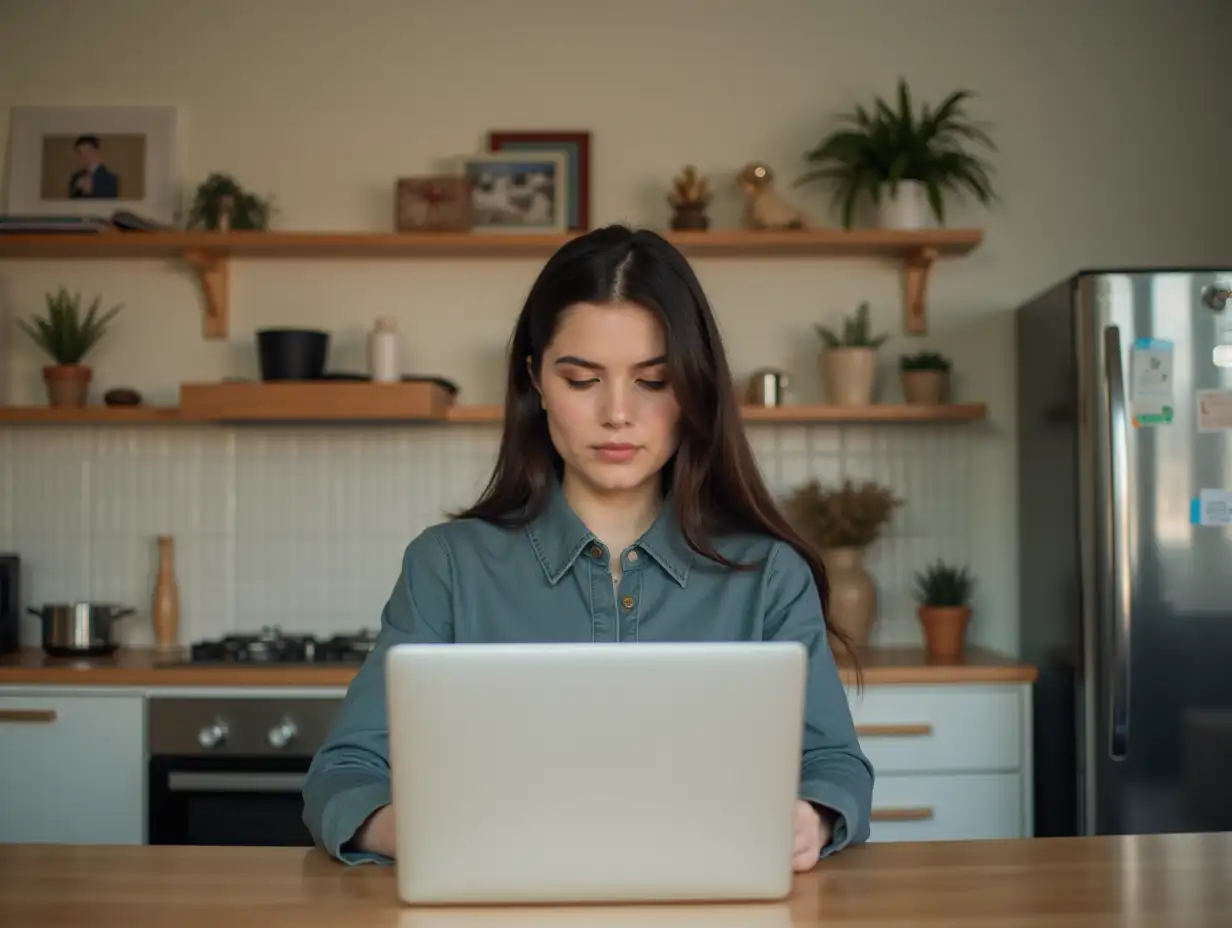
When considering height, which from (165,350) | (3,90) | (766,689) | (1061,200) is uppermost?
(3,90)

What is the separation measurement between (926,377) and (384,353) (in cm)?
138

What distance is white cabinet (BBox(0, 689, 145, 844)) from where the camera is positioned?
3178 millimetres

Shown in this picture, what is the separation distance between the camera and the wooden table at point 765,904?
41.0 inches

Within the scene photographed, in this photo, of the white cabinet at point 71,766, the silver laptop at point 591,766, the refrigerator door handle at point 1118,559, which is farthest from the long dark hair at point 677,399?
the white cabinet at point 71,766

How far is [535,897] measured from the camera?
1.04 meters

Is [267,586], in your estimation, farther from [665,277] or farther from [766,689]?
[766,689]

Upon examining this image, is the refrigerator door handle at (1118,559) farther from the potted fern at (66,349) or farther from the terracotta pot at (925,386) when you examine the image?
the potted fern at (66,349)

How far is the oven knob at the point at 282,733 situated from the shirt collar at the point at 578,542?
5.39ft

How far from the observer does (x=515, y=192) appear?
12.1 ft

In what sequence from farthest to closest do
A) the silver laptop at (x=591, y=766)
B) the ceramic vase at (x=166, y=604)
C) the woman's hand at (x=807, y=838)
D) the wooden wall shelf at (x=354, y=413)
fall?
the ceramic vase at (x=166, y=604), the wooden wall shelf at (x=354, y=413), the woman's hand at (x=807, y=838), the silver laptop at (x=591, y=766)

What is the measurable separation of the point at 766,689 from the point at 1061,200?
3092 millimetres

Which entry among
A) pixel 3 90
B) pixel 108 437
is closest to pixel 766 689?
pixel 108 437

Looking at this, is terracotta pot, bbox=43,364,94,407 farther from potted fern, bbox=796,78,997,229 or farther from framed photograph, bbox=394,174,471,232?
potted fern, bbox=796,78,997,229

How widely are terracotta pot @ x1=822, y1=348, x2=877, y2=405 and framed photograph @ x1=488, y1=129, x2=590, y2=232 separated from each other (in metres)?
0.75
